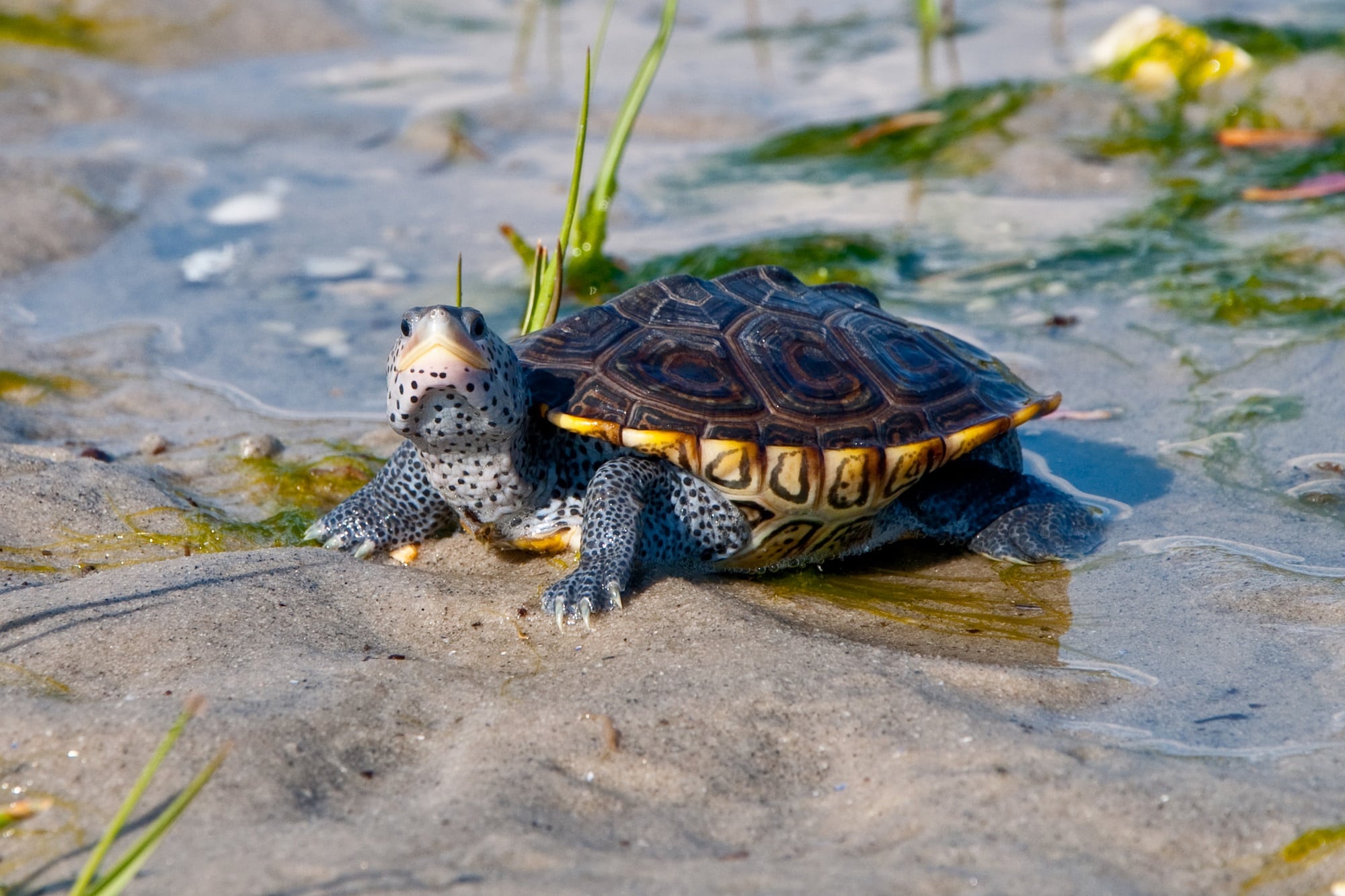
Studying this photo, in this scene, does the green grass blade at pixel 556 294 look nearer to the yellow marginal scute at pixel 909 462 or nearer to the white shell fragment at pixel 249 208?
the yellow marginal scute at pixel 909 462

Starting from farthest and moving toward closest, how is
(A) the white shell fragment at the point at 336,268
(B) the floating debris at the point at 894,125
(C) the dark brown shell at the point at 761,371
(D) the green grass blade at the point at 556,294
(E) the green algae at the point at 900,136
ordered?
1. (B) the floating debris at the point at 894,125
2. (E) the green algae at the point at 900,136
3. (A) the white shell fragment at the point at 336,268
4. (D) the green grass blade at the point at 556,294
5. (C) the dark brown shell at the point at 761,371

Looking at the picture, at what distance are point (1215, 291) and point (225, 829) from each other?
4911 mm

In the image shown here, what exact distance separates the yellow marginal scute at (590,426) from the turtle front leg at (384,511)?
47cm

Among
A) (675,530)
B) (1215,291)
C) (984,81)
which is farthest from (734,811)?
(984,81)

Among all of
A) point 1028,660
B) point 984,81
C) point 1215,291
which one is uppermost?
point 984,81

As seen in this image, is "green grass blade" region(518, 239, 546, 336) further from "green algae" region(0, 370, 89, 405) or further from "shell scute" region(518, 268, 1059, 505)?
Answer: "green algae" region(0, 370, 89, 405)

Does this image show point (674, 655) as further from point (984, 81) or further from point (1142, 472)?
point (984, 81)

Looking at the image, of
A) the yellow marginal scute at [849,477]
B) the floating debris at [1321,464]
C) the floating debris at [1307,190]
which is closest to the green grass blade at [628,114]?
the yellow marginal scute at [849,477]

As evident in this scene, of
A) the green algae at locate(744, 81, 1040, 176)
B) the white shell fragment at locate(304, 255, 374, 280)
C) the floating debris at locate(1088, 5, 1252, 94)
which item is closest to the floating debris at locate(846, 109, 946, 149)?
the green algae at locate(744, 81, 1040, 176)

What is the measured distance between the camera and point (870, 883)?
6.29 feet

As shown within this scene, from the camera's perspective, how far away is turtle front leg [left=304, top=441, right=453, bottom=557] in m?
3.60

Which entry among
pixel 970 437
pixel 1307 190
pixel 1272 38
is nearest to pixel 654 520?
pixel 970 437

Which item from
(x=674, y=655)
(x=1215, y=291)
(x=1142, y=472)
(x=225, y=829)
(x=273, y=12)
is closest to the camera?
(x=225, y=829)

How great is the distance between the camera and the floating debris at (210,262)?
6.15 metres
